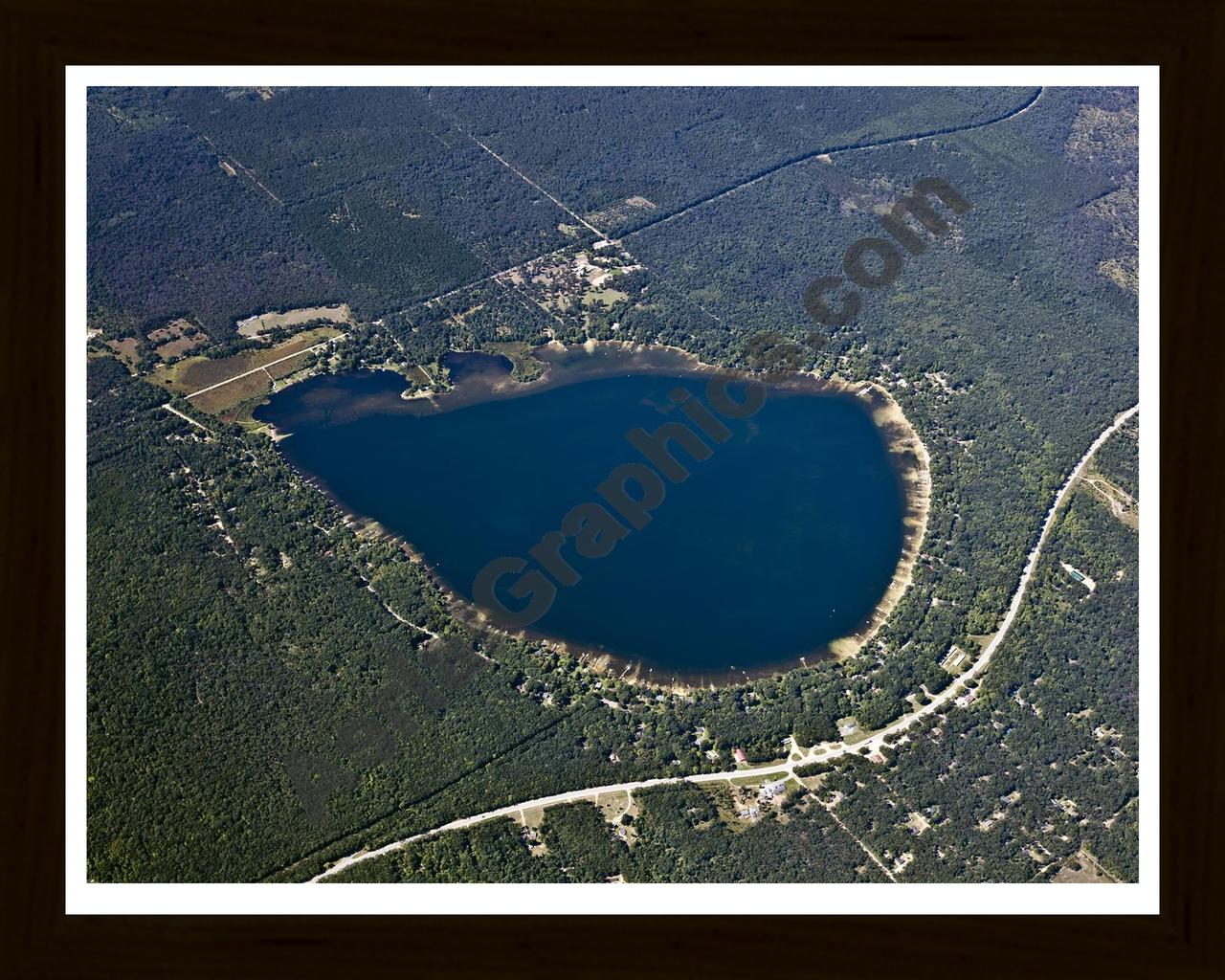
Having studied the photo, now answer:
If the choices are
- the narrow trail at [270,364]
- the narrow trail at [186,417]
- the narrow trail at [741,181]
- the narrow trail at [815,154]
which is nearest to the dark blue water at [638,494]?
the narrow trail at [270,364]

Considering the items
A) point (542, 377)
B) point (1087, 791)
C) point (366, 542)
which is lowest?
point (1087, 791)

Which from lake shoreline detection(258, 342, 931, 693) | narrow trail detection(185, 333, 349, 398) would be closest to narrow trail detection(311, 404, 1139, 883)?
lake shoreline detection(258, 342, 931, 693)

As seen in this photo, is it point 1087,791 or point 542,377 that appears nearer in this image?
point 1087,791

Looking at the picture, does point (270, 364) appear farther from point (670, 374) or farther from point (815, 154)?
point (815, 154)

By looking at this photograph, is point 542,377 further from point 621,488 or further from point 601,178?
point 601,178

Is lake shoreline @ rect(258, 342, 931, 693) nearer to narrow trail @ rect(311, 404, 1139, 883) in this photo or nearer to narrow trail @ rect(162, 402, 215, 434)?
narrow trail @ rect(311, 404, 1139, 883)

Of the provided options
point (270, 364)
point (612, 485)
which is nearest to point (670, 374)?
point (612, 485)

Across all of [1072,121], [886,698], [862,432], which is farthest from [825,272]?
[886,698]

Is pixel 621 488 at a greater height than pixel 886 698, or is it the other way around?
pixel 621 488
